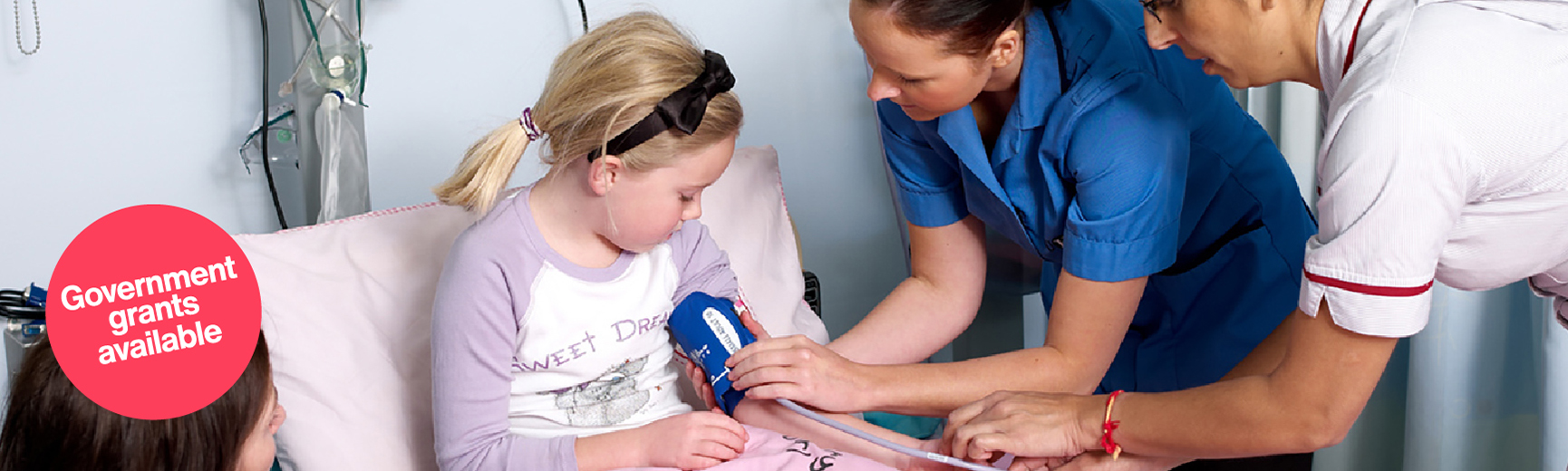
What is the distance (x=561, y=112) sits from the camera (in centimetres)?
109

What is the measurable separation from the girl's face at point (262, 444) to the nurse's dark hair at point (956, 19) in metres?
0.70

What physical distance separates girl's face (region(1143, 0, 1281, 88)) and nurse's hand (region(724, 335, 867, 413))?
0.48 meters

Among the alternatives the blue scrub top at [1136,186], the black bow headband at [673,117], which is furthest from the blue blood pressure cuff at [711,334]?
the blue scrub top at [1136,186]

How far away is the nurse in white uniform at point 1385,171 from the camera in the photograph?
87 centimetres

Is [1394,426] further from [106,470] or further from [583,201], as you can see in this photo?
[106,470]

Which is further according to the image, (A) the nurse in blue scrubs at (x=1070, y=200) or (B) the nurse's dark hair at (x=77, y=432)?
(A) the nurse in blue scrubs at (x=1070, y=200)


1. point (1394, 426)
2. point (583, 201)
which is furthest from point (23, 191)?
point (1394, 426)

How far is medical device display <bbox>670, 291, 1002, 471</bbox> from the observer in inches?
47.6

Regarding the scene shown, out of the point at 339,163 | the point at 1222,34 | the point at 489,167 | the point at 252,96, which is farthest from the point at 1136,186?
the point at 252,96

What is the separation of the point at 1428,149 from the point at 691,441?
69 centimetres

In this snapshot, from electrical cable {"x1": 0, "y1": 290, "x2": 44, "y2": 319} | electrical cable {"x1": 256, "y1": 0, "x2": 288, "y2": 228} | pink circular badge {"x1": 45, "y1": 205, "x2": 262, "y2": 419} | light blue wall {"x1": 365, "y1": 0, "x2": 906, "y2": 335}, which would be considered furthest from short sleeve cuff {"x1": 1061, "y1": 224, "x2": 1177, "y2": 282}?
electrical cable {"x1": 0, "y1": 290, "x2": 44, "y2": 319}

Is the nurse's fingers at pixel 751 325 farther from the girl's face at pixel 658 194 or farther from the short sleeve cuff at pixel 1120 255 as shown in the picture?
the short sleeve cuff at pixel 1120 255

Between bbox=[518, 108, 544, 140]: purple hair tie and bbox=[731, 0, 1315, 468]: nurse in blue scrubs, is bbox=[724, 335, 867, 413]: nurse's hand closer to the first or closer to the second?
bbox=[731, 0, 1315, 468]: nurse in blue scrubs

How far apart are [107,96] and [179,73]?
0.08 metres
